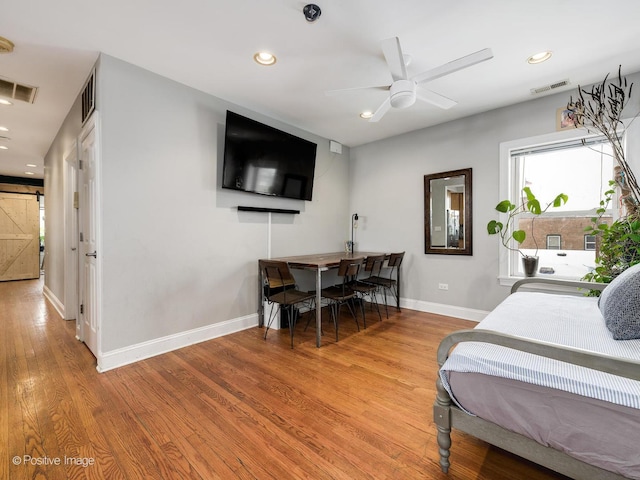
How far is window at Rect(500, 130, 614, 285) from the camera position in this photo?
303 centimetres

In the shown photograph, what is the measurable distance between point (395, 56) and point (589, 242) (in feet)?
9.73

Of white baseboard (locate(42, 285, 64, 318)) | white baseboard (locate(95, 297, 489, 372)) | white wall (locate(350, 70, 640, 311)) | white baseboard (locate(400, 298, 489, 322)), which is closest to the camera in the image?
white baseboard (locate(95, 297, 489, 372))

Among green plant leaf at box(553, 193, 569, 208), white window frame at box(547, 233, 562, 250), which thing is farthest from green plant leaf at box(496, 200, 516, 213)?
white window frame at box(547, 233, 562, 250)

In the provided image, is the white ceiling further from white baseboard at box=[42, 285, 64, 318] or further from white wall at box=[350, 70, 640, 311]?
white baseboard at box=[42, 285, 64, 318]

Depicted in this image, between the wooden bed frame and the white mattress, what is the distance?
7cm

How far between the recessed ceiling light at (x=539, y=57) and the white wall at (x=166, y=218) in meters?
2.85

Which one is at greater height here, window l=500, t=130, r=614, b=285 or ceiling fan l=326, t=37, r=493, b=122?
ceiling fan l=326, t=37, r=493, b=122

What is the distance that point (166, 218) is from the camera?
108 inches

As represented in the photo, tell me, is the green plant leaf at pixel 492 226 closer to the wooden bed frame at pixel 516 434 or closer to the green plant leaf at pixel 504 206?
the green plant leaf at pixel 504 206

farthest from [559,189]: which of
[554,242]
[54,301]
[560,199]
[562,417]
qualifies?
[54,301]

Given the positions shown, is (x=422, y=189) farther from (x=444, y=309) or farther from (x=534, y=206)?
(x=444, y=309)

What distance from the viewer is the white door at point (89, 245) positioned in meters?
2.48

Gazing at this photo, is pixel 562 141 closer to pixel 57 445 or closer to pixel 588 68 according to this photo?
pixel 588 68

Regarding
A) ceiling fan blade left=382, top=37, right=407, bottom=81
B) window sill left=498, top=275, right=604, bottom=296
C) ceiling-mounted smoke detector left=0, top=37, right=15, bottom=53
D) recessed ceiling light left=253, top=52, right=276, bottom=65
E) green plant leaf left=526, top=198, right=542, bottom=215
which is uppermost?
recessed ceiling light left=253, top=52, right=276, bottom=65
